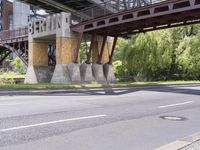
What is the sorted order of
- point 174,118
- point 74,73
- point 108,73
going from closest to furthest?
point 174,118
point 74,73
point 108,73

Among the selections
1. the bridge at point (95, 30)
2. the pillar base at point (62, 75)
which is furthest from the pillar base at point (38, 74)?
the pillar base at point (62, 75)

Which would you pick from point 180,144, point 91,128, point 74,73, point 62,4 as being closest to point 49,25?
point 74,73

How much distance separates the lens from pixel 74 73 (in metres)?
35.5

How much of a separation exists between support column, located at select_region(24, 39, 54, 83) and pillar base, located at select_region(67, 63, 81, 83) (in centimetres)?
729

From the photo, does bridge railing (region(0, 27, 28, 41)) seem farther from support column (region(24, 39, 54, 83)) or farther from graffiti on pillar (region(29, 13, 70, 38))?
graffiti on pillar (region(29, 13, 70, 38))

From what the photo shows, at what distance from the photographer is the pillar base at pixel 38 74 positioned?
42.1m

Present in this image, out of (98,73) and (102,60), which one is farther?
(102,60)

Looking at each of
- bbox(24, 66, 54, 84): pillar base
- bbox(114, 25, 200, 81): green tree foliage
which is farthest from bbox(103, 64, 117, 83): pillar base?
bbox(114, 25, 200, 81): green tree foliage

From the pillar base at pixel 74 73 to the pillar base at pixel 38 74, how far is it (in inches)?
281

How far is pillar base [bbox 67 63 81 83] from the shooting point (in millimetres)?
35438

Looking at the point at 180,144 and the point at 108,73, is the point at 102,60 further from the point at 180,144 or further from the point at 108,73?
the point at 180,144

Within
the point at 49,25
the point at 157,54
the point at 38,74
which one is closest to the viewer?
the point at 49,25

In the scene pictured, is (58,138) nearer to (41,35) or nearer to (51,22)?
(51,22)

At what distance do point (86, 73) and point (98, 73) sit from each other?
198 cm
